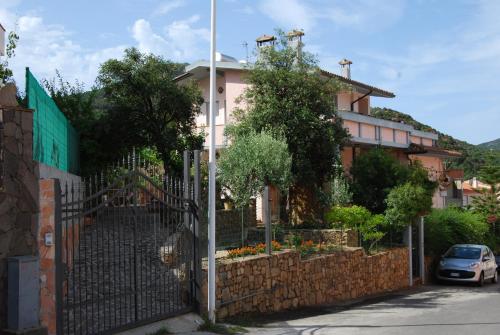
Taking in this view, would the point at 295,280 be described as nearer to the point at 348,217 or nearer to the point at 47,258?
the point at 348,217

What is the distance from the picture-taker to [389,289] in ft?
69.1

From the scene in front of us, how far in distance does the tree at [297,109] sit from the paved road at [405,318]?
5.88 m

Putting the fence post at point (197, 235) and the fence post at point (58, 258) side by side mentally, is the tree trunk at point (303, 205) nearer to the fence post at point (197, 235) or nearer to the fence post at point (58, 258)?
the fence post at point (197, 235)

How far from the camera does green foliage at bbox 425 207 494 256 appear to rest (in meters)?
25.6

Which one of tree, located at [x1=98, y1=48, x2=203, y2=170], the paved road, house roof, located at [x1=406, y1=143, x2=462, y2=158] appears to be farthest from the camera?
house roof, located at [x1=406, y1=143, x2=462, y2=158]

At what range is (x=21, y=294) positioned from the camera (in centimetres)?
725

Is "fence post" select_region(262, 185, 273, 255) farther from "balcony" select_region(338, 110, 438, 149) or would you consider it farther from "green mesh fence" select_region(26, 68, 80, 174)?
"balcony" select_region(338, 110, 438, 149)

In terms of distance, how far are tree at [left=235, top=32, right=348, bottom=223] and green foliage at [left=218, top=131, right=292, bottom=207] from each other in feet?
6.61

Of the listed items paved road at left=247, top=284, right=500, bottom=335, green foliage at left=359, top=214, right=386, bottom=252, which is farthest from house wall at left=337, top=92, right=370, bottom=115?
paved road at left=247, top=284, right=500, bottom=335

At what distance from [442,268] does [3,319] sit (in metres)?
20.2

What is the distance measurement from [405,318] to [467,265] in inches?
449

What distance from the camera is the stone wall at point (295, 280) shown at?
485 inches

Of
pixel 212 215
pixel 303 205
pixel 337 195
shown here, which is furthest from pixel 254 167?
pixel 212 215

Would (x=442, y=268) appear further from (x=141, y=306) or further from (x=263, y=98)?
(x=141, y=306)
